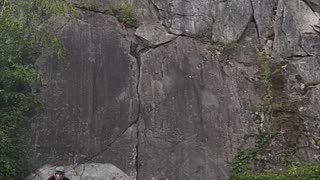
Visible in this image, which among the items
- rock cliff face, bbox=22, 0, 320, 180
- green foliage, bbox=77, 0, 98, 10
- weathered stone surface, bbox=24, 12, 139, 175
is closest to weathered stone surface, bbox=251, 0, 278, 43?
rock cliff face, bbox=22, 0, 320, 180

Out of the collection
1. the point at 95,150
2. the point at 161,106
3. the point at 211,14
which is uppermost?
the point at 211,14

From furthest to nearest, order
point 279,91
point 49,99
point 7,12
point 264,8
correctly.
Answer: point 264,8 → point 279,91 → point 49,99 → point 7,12

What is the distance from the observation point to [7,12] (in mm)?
10359

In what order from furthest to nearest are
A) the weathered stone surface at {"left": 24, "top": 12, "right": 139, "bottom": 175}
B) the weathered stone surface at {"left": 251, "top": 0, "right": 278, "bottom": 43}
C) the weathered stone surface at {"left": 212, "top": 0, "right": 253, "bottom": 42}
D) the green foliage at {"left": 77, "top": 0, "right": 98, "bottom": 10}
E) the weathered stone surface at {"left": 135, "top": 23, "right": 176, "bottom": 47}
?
the weathered stone surface at {"left": 251, "top": 0, "right": 278, "bottom": 43}
the weathered stone surface at {"left": 212, "top": 0, "right": 253, "bottom": 42}
the green foliage at {"left": 77, "top": 0, "right": 98, "bottom": 10}
the weathered stone surface at {"left": 135, "top": 23, "right": 176, "bottom": 47}
the weathered stone surface at {"left": 24, "top": 12, "right": 139, "bottom": 175}

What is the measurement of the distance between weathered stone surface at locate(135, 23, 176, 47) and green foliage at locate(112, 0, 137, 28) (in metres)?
0.26

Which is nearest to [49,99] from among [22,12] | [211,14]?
[22,12]

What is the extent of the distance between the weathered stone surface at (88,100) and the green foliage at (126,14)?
434mm

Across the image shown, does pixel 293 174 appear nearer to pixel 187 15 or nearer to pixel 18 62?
pixel 187 15

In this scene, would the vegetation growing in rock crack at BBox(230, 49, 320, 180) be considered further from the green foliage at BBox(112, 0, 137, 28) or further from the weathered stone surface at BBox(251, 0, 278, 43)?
the green foliage at BBox(112, 0, 137, 28)

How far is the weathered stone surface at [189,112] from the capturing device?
11.1 meters

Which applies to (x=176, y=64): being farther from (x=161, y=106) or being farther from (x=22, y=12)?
(x=22, y=12)

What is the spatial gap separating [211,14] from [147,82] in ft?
10.5

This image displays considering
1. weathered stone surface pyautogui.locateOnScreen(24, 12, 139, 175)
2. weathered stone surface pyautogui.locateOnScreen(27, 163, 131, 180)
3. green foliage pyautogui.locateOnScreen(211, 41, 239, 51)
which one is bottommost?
weathered stone surface pyautogui.locateOnScreen(27, 163, 131, 180)

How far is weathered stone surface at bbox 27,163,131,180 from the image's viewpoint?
415 inches
